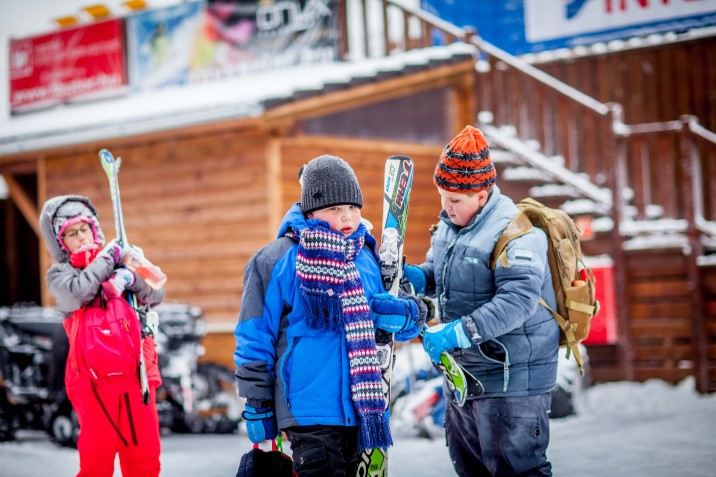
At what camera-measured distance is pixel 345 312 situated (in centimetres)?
325

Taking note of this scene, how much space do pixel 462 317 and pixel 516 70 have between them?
6.87m

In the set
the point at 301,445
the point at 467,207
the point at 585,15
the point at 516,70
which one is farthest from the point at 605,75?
the point at 301,445

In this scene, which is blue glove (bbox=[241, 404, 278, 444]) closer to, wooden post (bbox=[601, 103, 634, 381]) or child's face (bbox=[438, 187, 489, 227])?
child's face (bbox=[438, 187, 489, 227])

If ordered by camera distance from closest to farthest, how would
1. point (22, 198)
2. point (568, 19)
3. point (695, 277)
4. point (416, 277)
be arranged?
point (416, 277) → point (695, 277) → point (22, 198) → point (568, 19)

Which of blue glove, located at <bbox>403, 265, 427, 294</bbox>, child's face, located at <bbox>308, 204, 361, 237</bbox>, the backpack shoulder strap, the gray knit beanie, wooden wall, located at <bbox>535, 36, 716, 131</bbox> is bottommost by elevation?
blue glove, located at <bbox>403, 265, 427, 294</bbox>

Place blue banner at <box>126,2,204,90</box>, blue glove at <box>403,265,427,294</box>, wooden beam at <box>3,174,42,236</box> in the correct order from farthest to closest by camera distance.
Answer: blue banner at <box>126,2,204,90</box> < wooden beam at <box>3,174,42,236</box> < blue glove at <box>403,265,427,294</box>

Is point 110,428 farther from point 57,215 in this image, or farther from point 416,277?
point 416,277

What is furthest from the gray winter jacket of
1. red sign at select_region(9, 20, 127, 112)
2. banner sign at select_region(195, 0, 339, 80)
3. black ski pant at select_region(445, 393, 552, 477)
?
red sign at select_region(9, 20, 127, 112)

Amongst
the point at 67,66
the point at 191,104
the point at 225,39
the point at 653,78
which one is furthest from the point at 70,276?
the point at 653,78

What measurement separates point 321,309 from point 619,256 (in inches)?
236

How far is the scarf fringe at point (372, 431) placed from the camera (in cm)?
320

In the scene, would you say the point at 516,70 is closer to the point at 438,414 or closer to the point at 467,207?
the point at 438,414

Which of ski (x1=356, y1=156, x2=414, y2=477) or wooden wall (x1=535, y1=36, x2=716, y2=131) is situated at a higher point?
wooden wall (x1=535, y1=36, x2=716, y2=131)

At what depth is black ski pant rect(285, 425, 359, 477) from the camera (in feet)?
10.4
